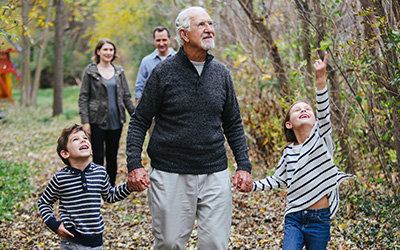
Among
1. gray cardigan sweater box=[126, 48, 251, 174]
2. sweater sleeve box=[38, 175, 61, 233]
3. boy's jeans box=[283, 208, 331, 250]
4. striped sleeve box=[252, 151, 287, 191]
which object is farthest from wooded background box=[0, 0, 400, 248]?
sweater sleeve box=[38, 175, 61, 233]

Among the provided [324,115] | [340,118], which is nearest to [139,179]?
[324,115]

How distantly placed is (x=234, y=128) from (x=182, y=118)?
497 mm

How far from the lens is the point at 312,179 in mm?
3633

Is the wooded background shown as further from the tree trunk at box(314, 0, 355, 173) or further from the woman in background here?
the woman in background

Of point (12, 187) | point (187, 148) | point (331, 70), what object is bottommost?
point (12, 187)

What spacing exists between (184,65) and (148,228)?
10.4 feet

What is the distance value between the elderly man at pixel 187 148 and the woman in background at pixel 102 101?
314cm

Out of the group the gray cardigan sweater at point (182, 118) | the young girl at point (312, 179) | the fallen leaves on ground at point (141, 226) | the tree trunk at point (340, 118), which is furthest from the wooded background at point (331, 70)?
the gray cardigan sweater at point (182, 118)

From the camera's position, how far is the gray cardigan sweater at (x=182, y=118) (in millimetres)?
3592

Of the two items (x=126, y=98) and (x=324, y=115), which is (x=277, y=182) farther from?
(x=126, y=98)


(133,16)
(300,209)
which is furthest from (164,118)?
(133,16)

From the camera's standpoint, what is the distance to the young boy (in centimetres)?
379

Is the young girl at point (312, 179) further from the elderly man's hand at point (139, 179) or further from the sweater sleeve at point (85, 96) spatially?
the sweater sleeve at point (85, 96)

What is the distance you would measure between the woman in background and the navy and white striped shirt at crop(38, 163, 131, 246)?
2852 mm
